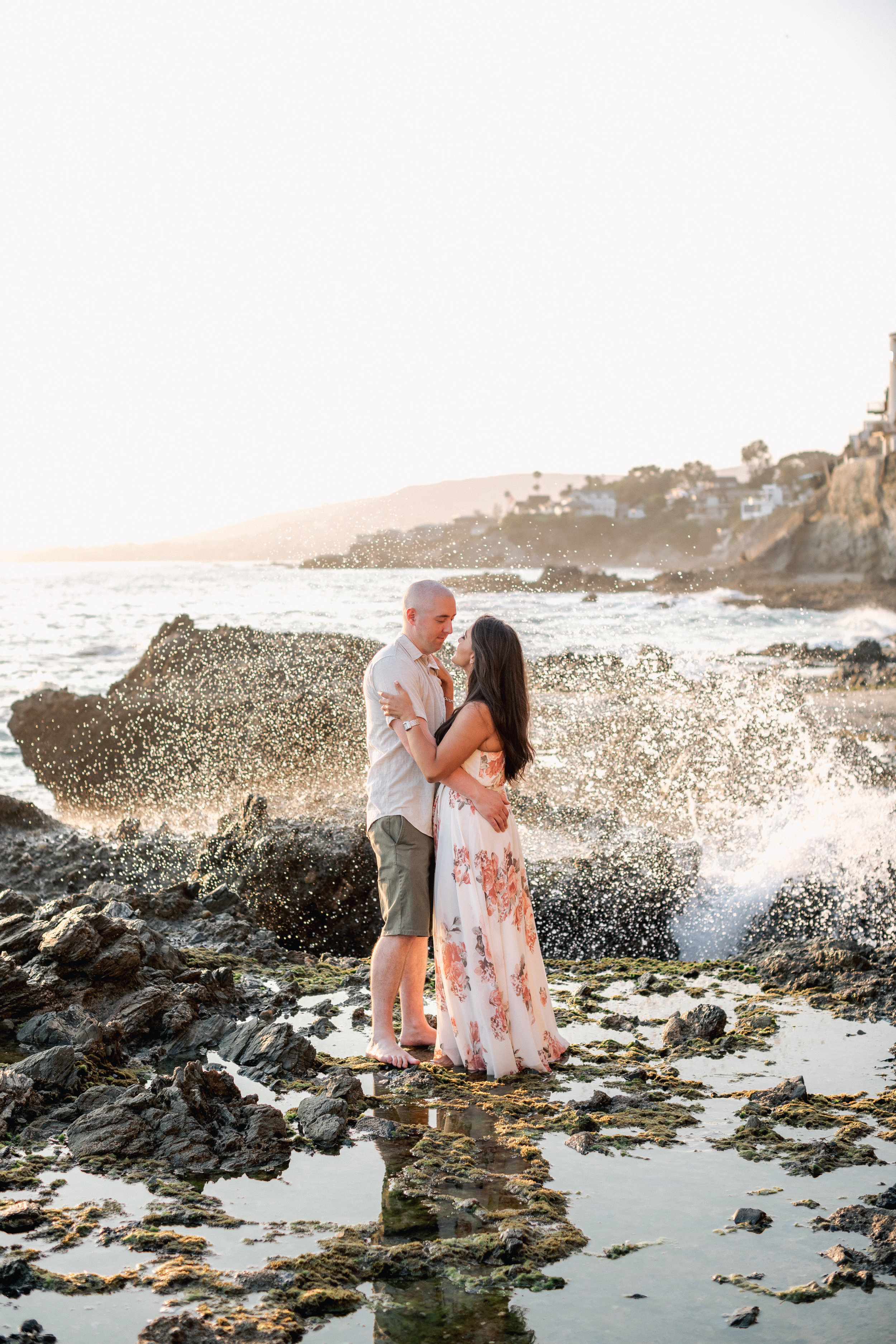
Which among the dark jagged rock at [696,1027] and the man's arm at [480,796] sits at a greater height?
the man's arm at [480,796]

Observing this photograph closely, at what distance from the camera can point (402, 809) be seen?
4.95 metres

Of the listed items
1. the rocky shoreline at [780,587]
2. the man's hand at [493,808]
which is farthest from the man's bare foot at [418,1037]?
the rocky shoreline at [780,587]

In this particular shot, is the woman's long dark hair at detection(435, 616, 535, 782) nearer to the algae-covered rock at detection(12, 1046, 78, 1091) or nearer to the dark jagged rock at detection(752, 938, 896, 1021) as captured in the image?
the algae-covered rock at detection(12, 1046, 78, 1091)

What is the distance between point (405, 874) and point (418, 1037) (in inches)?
33.4

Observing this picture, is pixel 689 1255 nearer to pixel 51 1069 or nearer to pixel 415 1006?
pixel 415 1006

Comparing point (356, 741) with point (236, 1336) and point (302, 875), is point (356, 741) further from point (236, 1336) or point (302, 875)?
point (236, 1336)

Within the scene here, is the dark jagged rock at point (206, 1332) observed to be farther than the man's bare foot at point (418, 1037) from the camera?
No

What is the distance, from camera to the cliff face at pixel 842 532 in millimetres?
77812

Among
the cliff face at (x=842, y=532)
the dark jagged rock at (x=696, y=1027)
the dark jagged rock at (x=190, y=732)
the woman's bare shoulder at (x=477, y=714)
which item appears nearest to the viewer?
the woman's bare shoulder at (x=477, y=714)

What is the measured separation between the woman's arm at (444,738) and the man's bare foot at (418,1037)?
1.24m

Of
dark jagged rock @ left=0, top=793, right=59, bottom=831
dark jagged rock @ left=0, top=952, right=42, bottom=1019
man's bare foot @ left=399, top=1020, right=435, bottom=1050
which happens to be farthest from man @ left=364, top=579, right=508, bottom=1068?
dark jagged rock @ left=0, top=793, right=59, bottom=831

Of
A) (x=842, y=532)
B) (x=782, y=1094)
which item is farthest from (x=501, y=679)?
(x=842, y=532)

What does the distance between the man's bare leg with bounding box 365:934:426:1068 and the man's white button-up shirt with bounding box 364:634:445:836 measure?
1.67 feet

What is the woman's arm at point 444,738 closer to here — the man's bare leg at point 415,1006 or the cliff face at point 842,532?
the man's bare leg at point 415,1006
